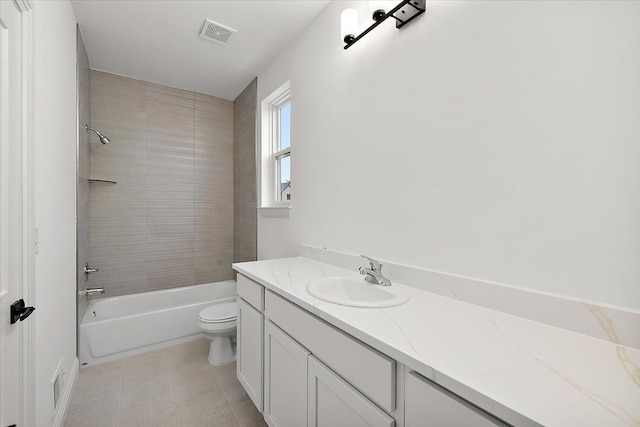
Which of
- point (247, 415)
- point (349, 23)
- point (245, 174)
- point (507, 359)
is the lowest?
point (247, 415)

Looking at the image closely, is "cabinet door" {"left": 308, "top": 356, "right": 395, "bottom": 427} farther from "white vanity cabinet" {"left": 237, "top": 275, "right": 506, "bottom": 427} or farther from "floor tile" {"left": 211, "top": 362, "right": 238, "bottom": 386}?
"floor tile" {"left": 211, "top": 362, "right": 238, "bottom": 386}

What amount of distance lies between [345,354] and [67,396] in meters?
1.91

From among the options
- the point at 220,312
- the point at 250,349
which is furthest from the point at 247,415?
the point at 220,312

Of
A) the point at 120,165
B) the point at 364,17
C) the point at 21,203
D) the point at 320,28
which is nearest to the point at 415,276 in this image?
the point at 364,17

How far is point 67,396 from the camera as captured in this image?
1705 mm

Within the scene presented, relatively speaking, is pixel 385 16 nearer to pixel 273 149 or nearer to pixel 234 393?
pixel 273 149

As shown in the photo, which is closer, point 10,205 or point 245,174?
point 10,205

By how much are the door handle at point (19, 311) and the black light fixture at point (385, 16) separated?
5.92 ft

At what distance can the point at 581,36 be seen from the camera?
2.68ft

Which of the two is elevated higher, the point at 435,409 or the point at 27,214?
the point at 27,214

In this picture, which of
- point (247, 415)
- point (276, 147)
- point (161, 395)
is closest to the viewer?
point (247, 415)

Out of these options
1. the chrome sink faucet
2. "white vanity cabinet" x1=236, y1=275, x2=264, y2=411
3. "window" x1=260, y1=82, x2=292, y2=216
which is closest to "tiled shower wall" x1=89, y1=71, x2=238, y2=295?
"window" x1=260, y1=82, x2=292, y2=216

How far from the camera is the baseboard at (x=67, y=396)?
4.92 feet

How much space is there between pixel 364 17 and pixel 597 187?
138cm
